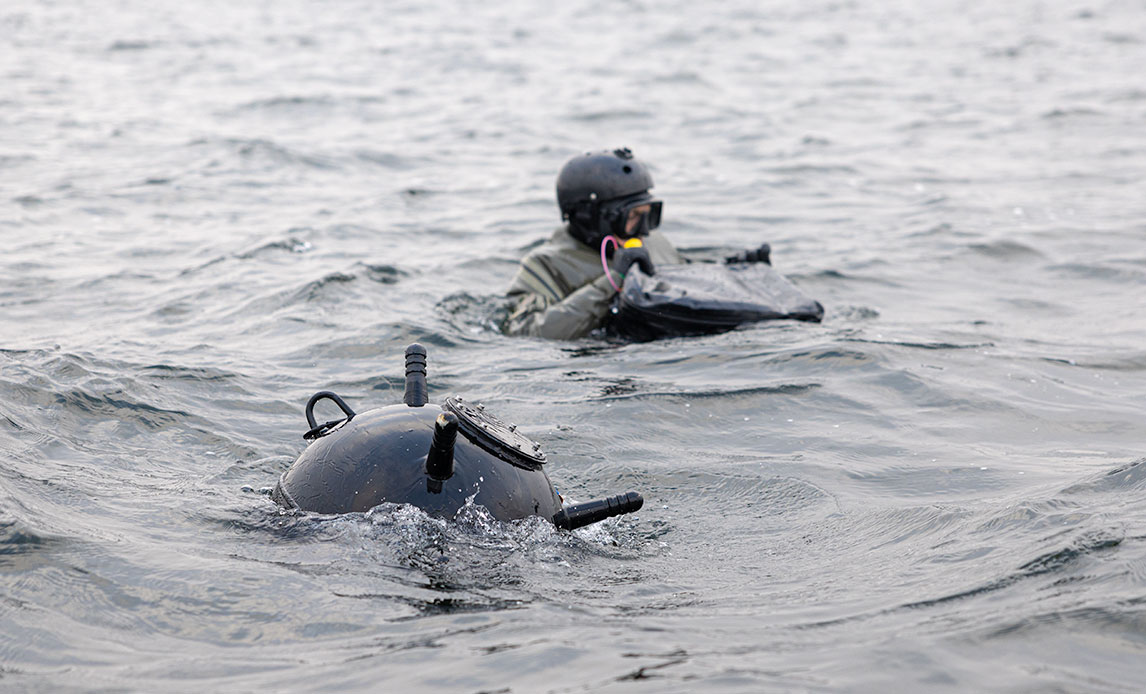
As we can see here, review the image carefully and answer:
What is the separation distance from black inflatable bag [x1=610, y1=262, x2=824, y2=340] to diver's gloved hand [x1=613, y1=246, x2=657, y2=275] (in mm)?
41

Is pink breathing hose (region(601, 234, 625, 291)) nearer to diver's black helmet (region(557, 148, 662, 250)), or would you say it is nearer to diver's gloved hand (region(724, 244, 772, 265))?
diver's black helmet (region(557, 148, 662, 250))

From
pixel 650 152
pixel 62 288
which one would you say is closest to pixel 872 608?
pixel 62 288

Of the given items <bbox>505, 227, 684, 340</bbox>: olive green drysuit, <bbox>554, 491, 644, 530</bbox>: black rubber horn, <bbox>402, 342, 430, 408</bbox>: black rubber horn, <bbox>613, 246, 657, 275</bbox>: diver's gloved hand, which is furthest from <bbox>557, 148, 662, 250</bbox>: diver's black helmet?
<bbox>554, 491, 644, 530</bbox>: black rubber horn

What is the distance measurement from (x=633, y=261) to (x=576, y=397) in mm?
1271

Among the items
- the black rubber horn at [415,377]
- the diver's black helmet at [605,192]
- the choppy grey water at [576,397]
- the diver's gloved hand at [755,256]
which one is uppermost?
the diver's black helmet at [605,192]

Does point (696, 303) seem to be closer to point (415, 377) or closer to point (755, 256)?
point (755, 256)

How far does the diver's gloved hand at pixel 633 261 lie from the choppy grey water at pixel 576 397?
50cm

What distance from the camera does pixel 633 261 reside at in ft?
23.5

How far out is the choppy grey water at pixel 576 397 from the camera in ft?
11.0

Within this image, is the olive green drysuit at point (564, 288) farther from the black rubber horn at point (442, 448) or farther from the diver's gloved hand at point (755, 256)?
the black rubber horn at point (442, 448)

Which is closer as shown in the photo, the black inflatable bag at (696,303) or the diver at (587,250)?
the black inflatable bag at (696,303)

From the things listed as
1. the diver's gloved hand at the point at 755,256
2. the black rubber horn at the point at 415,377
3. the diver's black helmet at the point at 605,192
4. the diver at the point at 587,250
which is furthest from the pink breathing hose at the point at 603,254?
the black rubber horn at the point at 415,377

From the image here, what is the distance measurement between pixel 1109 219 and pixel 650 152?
5427 millimetres

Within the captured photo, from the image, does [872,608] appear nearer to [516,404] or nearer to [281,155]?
[516,404]
